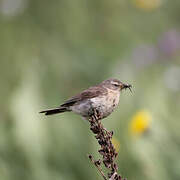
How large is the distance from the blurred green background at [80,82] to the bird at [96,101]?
124 centimetres

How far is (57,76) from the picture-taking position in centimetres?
847

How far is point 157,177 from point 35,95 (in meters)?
1.88

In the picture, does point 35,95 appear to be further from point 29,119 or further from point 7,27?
point 7,27

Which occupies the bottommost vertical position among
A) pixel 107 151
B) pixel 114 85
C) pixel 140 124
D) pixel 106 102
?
pixel 140 124

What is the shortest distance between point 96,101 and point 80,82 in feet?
8.88

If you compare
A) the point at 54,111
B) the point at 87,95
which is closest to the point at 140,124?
the point at 87,95

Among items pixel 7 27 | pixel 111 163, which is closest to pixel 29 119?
pixel 7 27

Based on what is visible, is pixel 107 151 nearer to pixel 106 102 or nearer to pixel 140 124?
pixel 106 102

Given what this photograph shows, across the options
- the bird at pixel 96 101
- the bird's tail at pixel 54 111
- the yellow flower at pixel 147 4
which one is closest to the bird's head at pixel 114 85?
the bird at pixel 96 101

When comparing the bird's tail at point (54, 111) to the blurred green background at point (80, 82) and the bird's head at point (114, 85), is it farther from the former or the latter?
the blurred green background at point (80, 82)

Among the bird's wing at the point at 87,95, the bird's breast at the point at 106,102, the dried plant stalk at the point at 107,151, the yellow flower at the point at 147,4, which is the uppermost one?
the yellow flower at the point at 147,4

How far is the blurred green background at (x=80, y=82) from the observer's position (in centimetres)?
745

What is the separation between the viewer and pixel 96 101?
20.0ft

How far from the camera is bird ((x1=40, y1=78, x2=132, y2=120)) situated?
5.96 metres
